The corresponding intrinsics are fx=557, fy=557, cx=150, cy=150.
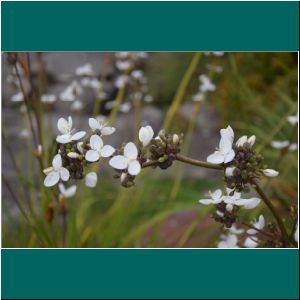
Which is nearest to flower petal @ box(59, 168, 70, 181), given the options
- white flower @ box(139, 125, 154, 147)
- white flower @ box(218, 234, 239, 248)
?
white flower @ box(139, 125, 154, 147)

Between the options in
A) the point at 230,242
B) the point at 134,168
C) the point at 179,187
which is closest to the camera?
the point at 134,168

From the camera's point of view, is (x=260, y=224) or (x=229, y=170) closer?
(x=229, y=170)

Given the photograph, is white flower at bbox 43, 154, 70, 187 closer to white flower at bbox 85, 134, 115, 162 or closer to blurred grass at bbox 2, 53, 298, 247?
white flower at bbox 85, 134, 115, 162

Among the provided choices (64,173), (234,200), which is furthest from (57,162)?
(234,200)

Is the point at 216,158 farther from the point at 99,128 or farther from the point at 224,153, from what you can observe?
the point at 99,128

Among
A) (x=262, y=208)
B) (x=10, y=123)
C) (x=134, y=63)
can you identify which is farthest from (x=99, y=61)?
(x=262, y=208)

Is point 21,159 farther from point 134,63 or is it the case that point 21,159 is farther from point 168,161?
point 168,161
